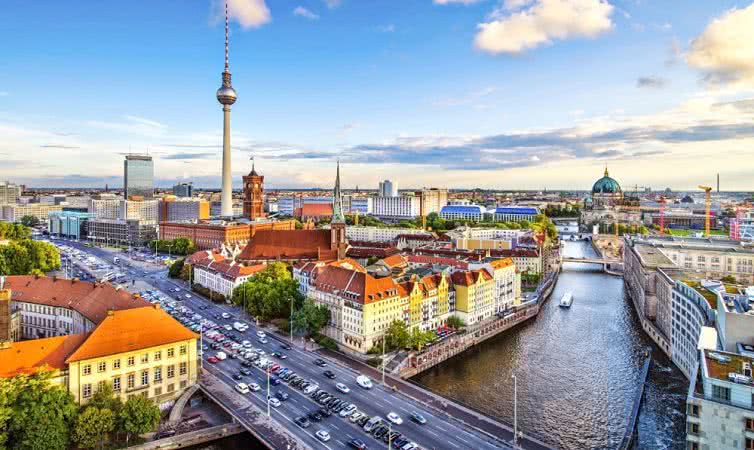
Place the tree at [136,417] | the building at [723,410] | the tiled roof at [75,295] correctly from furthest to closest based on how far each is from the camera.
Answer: the tiled roof at [75,295] < the tree at [136,417] < the building at [723,410]

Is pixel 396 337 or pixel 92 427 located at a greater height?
pixel 396 337

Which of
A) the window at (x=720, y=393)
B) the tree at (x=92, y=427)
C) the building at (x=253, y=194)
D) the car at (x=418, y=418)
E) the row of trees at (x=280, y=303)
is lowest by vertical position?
the car at (x=418, y=418)

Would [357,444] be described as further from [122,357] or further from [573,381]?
[573,381]

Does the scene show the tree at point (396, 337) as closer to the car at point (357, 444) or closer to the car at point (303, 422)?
the car at point (303, 422)

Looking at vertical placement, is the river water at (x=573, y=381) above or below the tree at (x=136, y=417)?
below

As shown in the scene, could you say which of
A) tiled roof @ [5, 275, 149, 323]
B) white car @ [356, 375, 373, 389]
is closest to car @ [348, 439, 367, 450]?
white car @ [356, 375, 373, 389]

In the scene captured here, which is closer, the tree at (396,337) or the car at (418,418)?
the car at (418,418)

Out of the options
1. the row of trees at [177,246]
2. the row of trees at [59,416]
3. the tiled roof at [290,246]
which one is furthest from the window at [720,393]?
the row of trees at [177,246]

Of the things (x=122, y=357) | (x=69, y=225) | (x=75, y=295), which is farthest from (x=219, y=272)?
(x=69, y=225)
